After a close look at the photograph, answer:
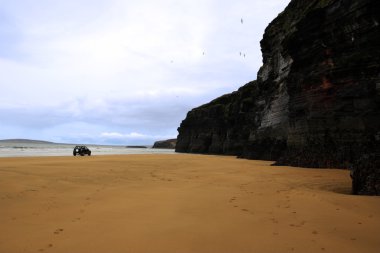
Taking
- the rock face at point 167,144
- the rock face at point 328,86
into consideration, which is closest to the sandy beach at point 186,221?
the rock face at point 328,86

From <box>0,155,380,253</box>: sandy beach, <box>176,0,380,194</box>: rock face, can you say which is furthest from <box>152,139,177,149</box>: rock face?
<box>0,155,380,253</box>: sandy beach

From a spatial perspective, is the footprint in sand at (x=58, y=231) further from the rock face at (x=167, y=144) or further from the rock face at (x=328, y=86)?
the rock face at (x=167, y=144)

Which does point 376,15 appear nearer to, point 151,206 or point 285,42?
point 285,42

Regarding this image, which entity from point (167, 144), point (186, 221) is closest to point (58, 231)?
point (186, 221)

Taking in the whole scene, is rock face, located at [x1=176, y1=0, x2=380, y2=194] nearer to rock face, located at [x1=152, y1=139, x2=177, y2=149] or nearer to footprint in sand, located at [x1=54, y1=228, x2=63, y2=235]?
footprint in sand, located at [x1=54, y1=228, x2=63, y2=235]

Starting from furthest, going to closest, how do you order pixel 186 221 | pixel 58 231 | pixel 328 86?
1. pixel 328 86
2. pixel 186 221
3. pixel 58 231

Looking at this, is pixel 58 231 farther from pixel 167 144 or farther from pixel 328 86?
pixel 167 144

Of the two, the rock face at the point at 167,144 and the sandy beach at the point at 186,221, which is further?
the rock face at the point at 167,144

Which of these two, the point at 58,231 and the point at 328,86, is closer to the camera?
the point at 58,231

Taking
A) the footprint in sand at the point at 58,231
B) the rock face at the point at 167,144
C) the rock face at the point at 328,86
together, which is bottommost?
the footprint in sand at the point at 58,231

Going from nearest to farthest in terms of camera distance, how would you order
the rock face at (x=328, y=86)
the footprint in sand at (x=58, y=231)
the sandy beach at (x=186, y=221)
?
the sandy beach at (x=186, y=221) < the footprint in sand at (x=58, y=231) < the rock face at (x=328, y=86)

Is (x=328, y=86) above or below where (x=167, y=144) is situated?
below

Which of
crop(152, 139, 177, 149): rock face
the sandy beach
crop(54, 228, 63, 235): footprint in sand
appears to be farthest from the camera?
crop(152, 139, 177, 149): rock face

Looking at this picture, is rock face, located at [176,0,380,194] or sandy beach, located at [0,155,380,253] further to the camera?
rock face, located at [176,0,380,194]
